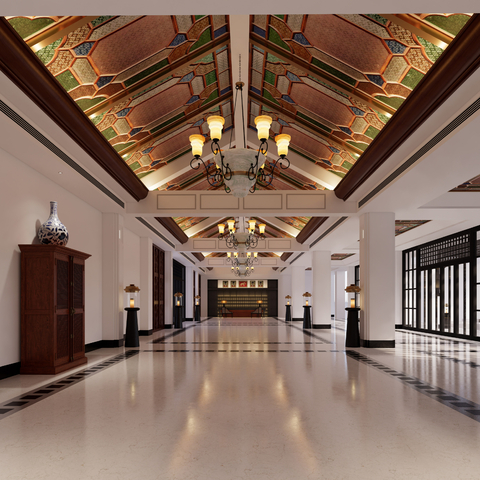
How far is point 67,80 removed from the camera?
18.6ft

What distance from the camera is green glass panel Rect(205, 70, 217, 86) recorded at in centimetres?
742

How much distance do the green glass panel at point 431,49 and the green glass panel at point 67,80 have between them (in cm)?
424

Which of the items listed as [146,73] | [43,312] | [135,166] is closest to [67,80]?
[146,73]

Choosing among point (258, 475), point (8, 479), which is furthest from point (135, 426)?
point (258, 475)

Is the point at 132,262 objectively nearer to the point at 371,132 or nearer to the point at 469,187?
the point at 371,132

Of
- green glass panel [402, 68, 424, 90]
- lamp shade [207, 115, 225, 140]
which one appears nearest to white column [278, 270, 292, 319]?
green glass panel [402, 68, 424, 90]

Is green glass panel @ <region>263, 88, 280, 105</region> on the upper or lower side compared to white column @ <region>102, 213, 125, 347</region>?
upper

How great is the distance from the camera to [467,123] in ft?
16.5

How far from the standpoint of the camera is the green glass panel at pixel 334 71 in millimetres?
6457

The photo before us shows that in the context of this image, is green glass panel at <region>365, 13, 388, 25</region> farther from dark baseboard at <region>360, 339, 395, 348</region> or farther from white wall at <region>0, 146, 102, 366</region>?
dark baseboard at <region>360, 339, 395, 348</region>

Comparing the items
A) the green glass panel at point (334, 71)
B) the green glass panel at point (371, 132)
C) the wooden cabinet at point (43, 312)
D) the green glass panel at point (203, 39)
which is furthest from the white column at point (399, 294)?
the wooden cabinet at point (43, 312)

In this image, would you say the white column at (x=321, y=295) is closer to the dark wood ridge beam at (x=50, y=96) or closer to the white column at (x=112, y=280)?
the white column at (x=112, y=280)

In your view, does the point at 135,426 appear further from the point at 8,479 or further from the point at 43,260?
the point at 43,260

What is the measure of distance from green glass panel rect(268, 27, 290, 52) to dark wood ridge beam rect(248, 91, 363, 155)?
189 centimetres
